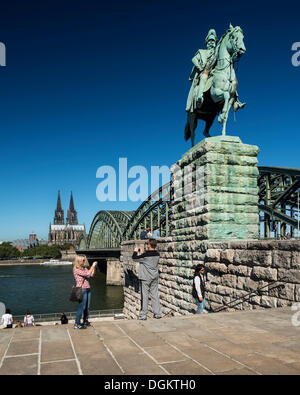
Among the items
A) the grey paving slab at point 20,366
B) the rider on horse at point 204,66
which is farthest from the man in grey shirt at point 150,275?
A: the rider on horse at point 204,66

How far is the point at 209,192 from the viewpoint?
32.8 ft

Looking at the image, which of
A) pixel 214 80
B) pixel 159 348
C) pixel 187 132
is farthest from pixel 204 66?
pixel 159 348

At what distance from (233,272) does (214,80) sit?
610 centimetres

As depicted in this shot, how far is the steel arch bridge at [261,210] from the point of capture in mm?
26297

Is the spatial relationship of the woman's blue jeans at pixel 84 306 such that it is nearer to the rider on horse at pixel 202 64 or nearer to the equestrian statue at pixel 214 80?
the equestrian statue at pixel 214 80

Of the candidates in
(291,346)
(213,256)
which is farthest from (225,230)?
A: (291,346)

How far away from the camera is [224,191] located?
10.1 meters

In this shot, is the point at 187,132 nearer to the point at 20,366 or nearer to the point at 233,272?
the point at 233,272

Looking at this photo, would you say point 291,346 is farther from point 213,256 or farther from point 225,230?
point 225,230

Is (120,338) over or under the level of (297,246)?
under

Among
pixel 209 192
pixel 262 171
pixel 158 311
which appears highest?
pixel 262 171

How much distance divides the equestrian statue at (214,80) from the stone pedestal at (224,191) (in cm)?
90
